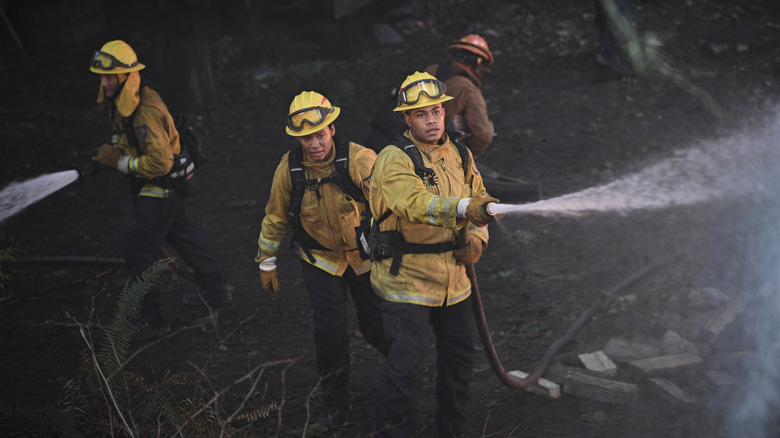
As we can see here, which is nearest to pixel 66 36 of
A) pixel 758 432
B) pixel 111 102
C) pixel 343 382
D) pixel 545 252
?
pixel 111 102

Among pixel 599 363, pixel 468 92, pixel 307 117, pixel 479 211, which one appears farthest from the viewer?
pixel 468 92

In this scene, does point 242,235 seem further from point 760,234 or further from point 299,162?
point 760,234

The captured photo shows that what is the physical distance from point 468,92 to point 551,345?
2.32m

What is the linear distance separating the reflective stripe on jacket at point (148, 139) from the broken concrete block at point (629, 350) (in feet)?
12.3

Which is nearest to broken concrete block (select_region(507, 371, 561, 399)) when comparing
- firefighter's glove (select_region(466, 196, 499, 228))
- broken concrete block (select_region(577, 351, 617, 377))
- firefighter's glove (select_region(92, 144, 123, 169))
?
broken concrete block (select_region(577, 351, 617, 377))

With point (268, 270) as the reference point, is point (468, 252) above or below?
above

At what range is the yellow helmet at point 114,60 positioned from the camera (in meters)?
5.78

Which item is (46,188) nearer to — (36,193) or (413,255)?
(36,193)

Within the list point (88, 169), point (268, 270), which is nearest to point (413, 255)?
point (268, 270)

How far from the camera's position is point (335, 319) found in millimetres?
4699

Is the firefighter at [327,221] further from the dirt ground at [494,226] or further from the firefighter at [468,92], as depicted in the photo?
the firefighter at [468,92]

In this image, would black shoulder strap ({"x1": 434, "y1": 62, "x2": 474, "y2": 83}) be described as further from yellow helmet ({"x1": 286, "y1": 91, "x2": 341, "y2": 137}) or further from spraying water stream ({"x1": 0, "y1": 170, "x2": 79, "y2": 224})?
spraying water stream ({"x1": 0, "y1": 170, "x2": 79, "y2": 224})

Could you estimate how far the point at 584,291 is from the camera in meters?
6.43

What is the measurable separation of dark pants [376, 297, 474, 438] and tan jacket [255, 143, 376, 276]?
666 mm
